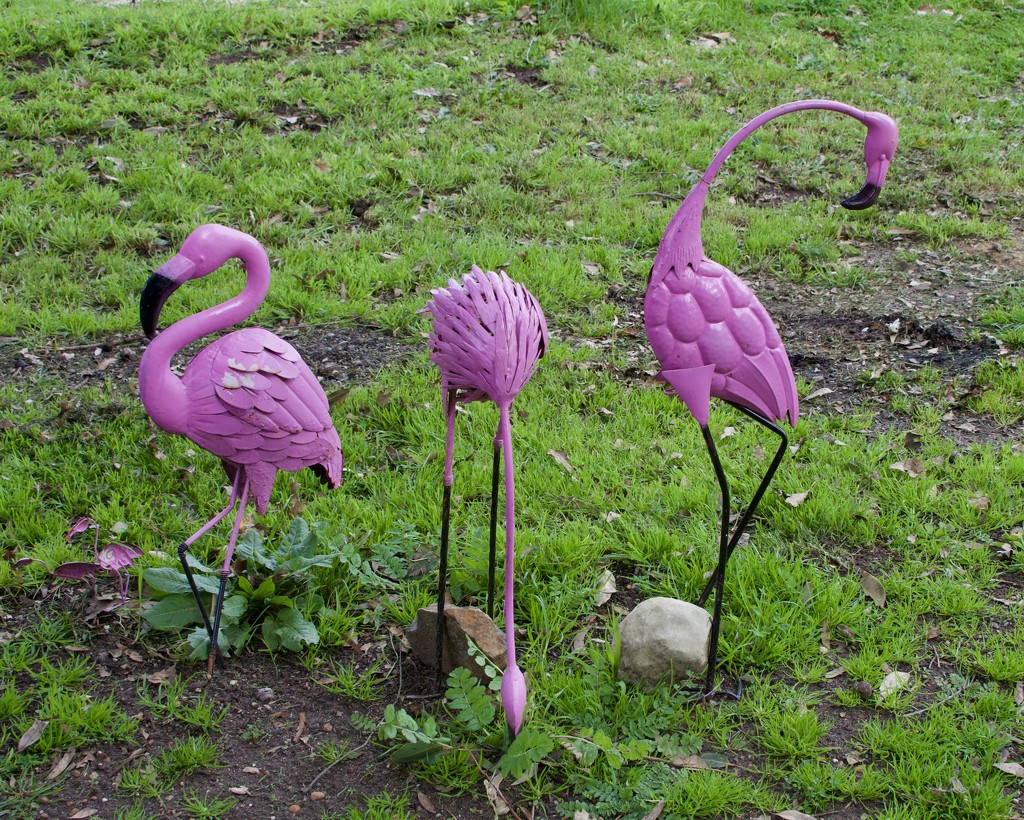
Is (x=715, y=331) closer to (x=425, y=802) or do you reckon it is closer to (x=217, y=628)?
(x=425, y=802)

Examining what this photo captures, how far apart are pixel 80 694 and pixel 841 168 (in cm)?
595

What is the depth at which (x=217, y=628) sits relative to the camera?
9.48 ft

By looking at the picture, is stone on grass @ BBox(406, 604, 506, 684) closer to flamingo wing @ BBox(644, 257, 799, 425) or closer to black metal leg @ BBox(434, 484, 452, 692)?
black metal leg @ BBox(434, 484, 452, 692)

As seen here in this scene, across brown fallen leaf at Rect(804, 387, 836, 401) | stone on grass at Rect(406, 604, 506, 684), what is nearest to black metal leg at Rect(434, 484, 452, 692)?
stone on grass at Rect(406, 604, 506, 684)

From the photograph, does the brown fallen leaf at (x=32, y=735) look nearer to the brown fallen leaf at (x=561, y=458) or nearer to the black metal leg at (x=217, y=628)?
the black metal leg at (x=217, y=628)

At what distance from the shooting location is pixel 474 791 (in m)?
2.62

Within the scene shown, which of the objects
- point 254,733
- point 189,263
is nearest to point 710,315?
point 189,263

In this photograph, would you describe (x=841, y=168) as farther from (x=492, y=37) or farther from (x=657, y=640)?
(x=657, y=640)

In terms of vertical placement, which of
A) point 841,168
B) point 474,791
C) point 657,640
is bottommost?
point 474,791

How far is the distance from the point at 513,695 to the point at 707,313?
121cm

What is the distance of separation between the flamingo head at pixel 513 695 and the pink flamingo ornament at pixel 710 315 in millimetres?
891

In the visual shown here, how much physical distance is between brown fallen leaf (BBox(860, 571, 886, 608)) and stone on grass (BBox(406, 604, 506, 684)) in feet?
4.76

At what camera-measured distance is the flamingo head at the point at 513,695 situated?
2523 mm

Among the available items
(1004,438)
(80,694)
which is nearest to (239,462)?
(80,694)
